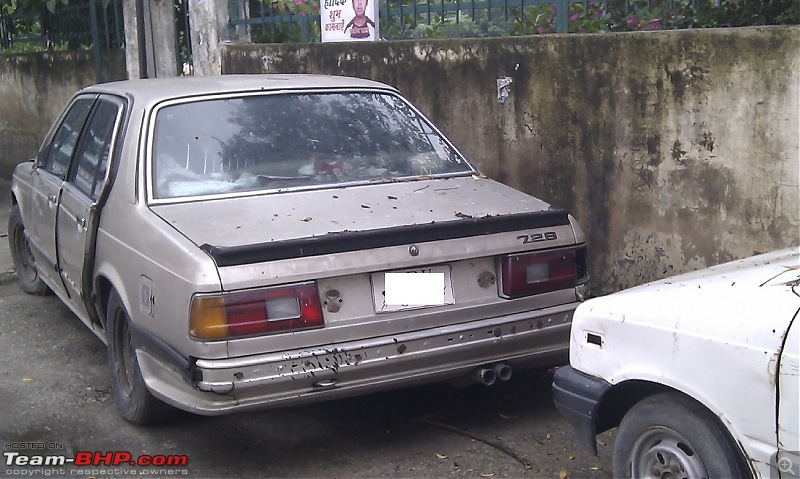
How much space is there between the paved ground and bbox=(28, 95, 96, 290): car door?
793mm

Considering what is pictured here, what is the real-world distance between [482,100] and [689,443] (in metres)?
4.08

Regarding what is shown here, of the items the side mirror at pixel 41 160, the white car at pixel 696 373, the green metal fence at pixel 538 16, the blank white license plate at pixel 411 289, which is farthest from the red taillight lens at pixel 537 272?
the side mirror at pixel 41 160

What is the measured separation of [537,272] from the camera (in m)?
4.11

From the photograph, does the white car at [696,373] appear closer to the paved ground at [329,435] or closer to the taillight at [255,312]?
the paved ground at [329,435]

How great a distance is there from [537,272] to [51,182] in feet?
10.1

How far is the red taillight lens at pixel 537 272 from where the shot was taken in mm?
4016

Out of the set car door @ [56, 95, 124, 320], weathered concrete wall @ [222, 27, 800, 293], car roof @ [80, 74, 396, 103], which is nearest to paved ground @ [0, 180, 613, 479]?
car door @ [56, 95, 124, 320]

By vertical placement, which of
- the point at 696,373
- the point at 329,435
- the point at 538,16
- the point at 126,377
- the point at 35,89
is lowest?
the point at 329,435

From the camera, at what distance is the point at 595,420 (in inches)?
129

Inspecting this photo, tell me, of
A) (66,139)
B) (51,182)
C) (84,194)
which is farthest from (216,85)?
(51,182)

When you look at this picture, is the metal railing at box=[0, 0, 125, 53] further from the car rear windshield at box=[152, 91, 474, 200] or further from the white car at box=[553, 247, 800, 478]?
the white car at box=[553, 247, 800, 478]

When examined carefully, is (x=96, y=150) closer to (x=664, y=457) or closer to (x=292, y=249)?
(x=292, y=249)

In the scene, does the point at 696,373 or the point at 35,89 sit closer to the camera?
the point at 696,373

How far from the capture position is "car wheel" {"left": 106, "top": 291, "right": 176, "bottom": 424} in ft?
14.0
